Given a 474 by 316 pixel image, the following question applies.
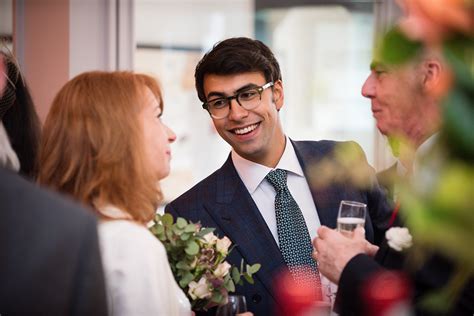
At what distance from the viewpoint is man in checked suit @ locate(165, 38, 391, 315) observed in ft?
9.17

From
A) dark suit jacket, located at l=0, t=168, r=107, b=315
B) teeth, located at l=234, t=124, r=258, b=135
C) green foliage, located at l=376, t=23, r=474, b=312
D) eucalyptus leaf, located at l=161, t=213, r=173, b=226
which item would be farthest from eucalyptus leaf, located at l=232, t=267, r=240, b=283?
green foliage, located at l=376, t=23, r=474, b=312

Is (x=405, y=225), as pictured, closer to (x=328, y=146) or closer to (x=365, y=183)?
(x=365, y=183)

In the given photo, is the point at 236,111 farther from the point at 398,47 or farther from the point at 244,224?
the point at 398,47

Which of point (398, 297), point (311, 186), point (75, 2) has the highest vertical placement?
point (75, 2)

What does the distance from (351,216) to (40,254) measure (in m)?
1.15

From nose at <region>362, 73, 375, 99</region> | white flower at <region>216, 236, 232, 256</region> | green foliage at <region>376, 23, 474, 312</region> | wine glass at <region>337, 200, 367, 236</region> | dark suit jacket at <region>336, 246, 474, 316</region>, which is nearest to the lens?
green foliage at <region>376, 23, 474, 312</region>

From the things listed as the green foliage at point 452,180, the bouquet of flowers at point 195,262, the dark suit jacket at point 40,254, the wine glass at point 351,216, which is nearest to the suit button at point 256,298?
the bouquet of flowers at point 195,262

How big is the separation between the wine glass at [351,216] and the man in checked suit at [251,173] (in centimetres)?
68

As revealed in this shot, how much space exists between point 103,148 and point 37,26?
217 cm

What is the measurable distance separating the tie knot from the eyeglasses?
278 mm

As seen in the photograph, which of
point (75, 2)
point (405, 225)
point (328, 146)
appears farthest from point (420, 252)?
point (75, 2)

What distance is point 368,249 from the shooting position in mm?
2021

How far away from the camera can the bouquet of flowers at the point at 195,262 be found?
2.15 m

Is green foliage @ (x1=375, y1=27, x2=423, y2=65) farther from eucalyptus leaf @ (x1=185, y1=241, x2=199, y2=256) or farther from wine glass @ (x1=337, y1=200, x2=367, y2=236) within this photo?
eucalyptus leaf @ (x1=185, y1=241, x2=199, y2=256)
